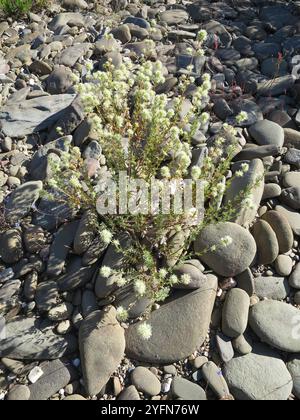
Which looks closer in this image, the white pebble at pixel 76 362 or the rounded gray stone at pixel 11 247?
the white pebble at pixel 76 362

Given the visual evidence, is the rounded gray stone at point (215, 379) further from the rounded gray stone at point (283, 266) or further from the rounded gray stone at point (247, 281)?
the rounded gray stone at point (283, 266)

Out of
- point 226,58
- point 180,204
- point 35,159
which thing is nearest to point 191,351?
point 180,204

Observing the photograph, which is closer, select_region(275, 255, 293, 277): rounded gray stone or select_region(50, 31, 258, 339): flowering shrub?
select_region(50, 31, 258, 339): flowering shrub

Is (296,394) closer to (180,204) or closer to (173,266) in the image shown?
(173,266)

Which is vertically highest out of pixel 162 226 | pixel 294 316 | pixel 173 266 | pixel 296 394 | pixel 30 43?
pixel 30 43

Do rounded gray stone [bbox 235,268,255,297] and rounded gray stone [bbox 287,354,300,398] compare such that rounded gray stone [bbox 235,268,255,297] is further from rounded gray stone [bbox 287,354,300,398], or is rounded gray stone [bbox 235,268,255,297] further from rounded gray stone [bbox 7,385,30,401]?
rounded gray stone [bbox 7,385,30,401]

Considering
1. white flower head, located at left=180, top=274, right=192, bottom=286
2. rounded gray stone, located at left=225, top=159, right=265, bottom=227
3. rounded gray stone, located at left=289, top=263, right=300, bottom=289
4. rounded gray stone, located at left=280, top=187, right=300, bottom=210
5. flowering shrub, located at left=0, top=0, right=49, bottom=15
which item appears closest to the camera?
white flower head, located at left=180, top=274, right=192, bottom=286

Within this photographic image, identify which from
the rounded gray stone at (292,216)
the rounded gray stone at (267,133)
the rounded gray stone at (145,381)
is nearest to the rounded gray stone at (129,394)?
the rounded gray stone at (145,381)

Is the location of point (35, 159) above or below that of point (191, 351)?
above

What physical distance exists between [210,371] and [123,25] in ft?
16.2

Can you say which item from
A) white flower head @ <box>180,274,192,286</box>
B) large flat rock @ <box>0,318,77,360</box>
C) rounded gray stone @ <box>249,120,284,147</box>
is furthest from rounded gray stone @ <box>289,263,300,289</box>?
large flat rock @ <box>0,318,77,360</box>

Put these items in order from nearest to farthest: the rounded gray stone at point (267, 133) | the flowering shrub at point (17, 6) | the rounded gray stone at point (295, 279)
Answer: the rounded gray stone at point (295, 279)
the rounded gray stone at point (267, 133)
the flowering shrub at point (17, 6)

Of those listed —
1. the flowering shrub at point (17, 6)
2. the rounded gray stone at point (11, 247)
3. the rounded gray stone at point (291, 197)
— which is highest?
the flowering shrub at point (17, 6)

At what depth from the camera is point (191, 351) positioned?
3.64 meters
